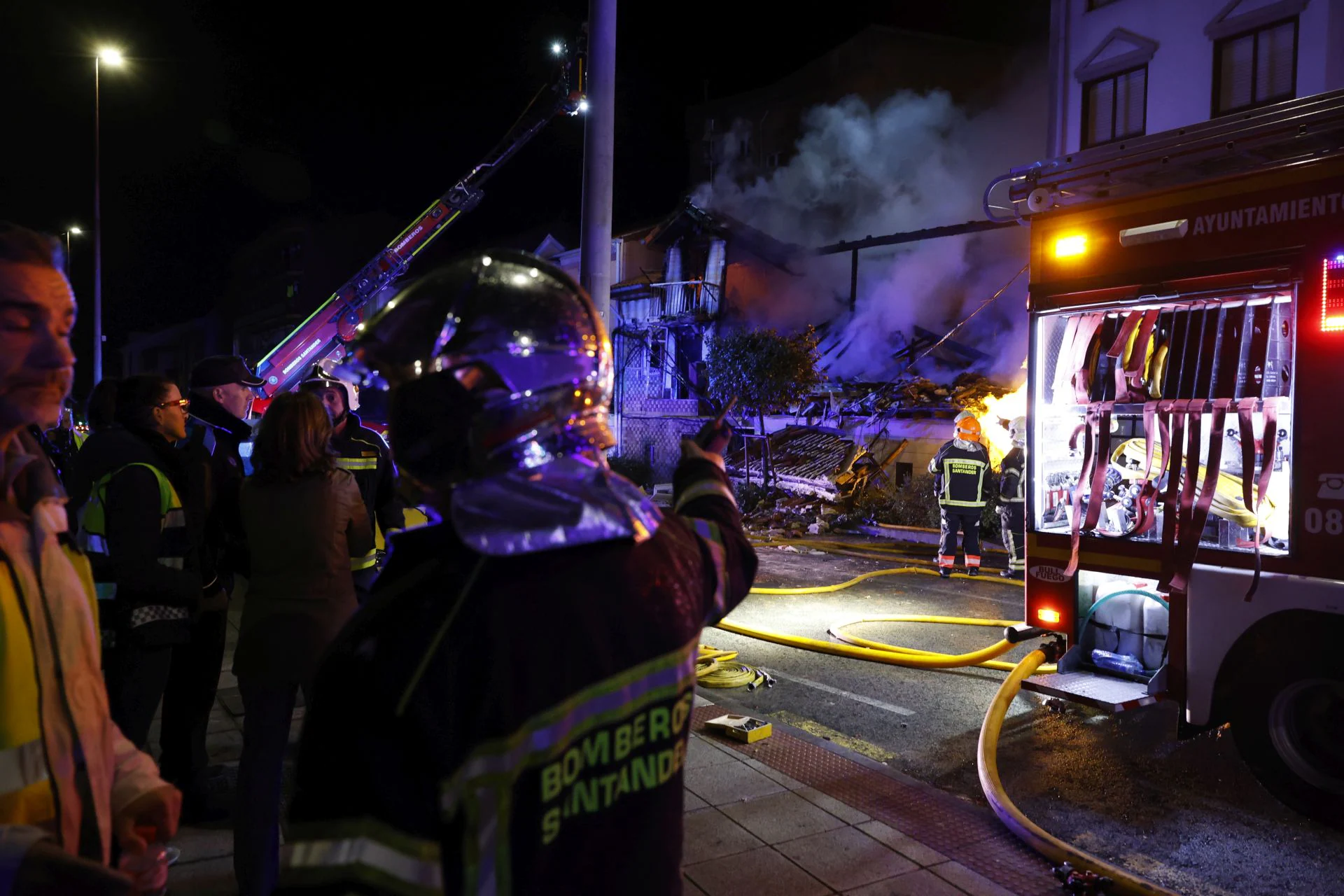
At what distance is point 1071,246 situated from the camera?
194 inches

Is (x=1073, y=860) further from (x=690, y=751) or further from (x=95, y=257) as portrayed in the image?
(x=95, y=257)

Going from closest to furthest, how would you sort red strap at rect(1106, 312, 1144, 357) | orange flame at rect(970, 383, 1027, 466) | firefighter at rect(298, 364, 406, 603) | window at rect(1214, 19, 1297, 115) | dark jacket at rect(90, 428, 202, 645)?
dark jacket at rect(90, 428, 202, 645) → firefighter at rect(298, 364, 406, 603) → red strap at rect(1106, 312, 1144, 357) → orange flame at rect(970, 383, 1027, 466) → window at rect(1214, 19, 1297, 115)

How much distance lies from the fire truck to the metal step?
0.05ft

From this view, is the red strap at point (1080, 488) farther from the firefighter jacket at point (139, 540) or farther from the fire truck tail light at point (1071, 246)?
the firefighter jacket at point (139, 540)

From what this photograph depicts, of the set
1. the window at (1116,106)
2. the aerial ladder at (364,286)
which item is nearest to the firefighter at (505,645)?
the aerial ladder at (364,286)

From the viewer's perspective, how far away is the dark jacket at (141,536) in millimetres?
3170

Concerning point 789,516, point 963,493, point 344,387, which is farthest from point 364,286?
point 963,493

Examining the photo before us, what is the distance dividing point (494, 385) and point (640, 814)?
2.36 ft

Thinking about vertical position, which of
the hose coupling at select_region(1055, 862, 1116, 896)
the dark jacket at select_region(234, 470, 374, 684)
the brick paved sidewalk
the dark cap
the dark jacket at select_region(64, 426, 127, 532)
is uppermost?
the dark cap

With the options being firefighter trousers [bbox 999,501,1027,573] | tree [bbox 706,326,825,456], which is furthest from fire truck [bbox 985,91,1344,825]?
tree [bbox 706,326,825,456]

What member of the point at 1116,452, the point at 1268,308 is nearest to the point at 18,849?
the point at 1268,308

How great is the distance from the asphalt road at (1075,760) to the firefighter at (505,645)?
3.27 metres

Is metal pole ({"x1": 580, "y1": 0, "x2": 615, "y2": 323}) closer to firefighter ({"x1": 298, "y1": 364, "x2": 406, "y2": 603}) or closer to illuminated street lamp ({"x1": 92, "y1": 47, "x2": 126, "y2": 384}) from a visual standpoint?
firefighter ({"x1": 298, "y1": 364, "x2": 406, "y2": 603})

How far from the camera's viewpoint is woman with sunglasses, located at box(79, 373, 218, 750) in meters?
3.18
